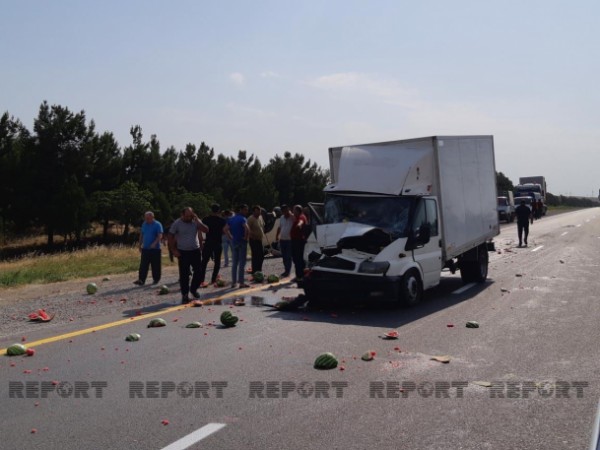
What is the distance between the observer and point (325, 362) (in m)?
7.17

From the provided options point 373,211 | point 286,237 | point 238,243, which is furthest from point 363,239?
point 286,237

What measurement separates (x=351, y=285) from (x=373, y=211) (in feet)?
5.18

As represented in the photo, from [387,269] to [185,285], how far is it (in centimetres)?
380

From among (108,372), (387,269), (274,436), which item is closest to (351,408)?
(274,436)

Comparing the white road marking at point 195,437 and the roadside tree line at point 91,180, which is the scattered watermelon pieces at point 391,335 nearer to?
the white road marking at point 195,437

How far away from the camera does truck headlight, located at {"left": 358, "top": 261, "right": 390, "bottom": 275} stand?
1081 centimetres

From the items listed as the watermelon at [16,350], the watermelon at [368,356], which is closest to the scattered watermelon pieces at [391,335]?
the watermelon at [368,356]

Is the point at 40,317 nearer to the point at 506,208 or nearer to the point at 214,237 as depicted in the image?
the point at 214,237

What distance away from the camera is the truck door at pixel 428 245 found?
1160cm

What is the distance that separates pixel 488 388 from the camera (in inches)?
251

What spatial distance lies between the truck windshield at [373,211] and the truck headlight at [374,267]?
629 millimetres

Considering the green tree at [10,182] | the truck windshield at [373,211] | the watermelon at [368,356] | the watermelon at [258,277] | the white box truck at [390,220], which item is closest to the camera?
the watermelon at [368,356]

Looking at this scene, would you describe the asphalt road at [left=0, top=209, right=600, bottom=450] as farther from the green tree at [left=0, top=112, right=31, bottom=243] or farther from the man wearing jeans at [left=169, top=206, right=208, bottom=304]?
the green tree at [left=0, top=112, right=31, bottom=243]

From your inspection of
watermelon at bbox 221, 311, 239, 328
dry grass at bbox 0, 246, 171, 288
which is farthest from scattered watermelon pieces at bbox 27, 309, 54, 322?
dry grass at bbox 0, 246, 171, 288
